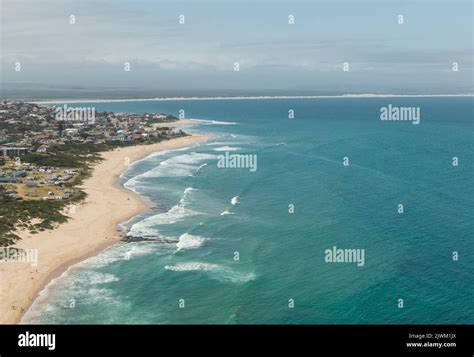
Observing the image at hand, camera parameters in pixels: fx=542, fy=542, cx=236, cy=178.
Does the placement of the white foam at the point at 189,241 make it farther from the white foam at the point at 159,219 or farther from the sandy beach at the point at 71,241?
the sandy beach at the point at 71,241

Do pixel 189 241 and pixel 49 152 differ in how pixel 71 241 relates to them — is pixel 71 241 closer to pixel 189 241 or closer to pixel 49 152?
pixel 189 241

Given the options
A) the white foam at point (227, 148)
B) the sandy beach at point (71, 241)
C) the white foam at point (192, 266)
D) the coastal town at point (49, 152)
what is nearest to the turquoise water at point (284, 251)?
the white foam at point (192, 266)

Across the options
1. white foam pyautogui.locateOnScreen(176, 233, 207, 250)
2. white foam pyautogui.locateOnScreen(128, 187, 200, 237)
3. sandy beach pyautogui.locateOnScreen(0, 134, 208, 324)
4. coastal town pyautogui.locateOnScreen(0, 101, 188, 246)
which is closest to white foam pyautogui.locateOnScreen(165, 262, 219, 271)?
white foam pyautogui.locateOnScreen(176, 233, 207, 250)

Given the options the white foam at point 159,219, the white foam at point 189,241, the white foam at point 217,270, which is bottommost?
the white foam at point 217,270

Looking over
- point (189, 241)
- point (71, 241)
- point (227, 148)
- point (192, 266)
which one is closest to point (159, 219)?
point (189, 241)

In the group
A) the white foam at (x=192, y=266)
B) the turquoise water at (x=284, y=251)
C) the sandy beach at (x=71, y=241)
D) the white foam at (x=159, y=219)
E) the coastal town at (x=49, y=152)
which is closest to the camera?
the turquoise water at (x=284, y=251)

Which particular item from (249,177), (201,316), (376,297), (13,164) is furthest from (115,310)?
(13,164)

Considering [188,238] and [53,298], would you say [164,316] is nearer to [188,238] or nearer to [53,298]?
[53,298]
